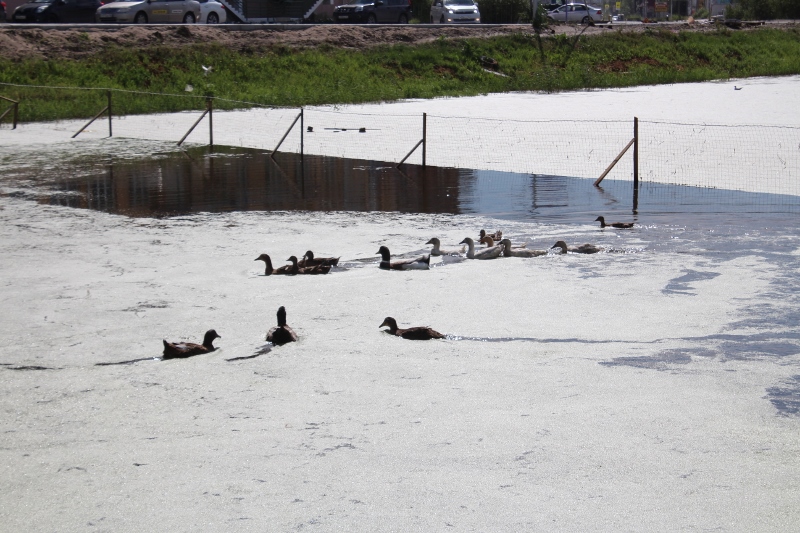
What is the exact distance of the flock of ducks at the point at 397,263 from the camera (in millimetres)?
7896

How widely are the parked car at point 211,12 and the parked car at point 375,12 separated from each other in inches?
276

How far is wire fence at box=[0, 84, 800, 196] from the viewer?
61.2 ft

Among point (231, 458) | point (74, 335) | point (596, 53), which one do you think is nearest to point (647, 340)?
point (231, 458)

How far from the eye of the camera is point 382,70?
4066 cm

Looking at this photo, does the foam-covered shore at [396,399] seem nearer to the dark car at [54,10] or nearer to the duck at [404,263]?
the duck at [404,263]

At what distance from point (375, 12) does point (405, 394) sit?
157 ft

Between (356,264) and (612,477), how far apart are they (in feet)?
18.5

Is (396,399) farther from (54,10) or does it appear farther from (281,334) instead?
(54,10)

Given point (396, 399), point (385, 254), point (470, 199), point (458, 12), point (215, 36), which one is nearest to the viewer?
point (396, 399)

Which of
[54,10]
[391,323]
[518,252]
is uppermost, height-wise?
[54,10]

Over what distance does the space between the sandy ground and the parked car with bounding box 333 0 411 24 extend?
1681 inches

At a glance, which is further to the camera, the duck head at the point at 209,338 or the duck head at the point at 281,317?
the duck head at the point at 281,317

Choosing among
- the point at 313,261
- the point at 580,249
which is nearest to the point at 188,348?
the point at 313,261

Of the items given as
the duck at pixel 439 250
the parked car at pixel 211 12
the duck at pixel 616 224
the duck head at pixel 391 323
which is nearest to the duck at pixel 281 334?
the duck head at pixel 391 323
